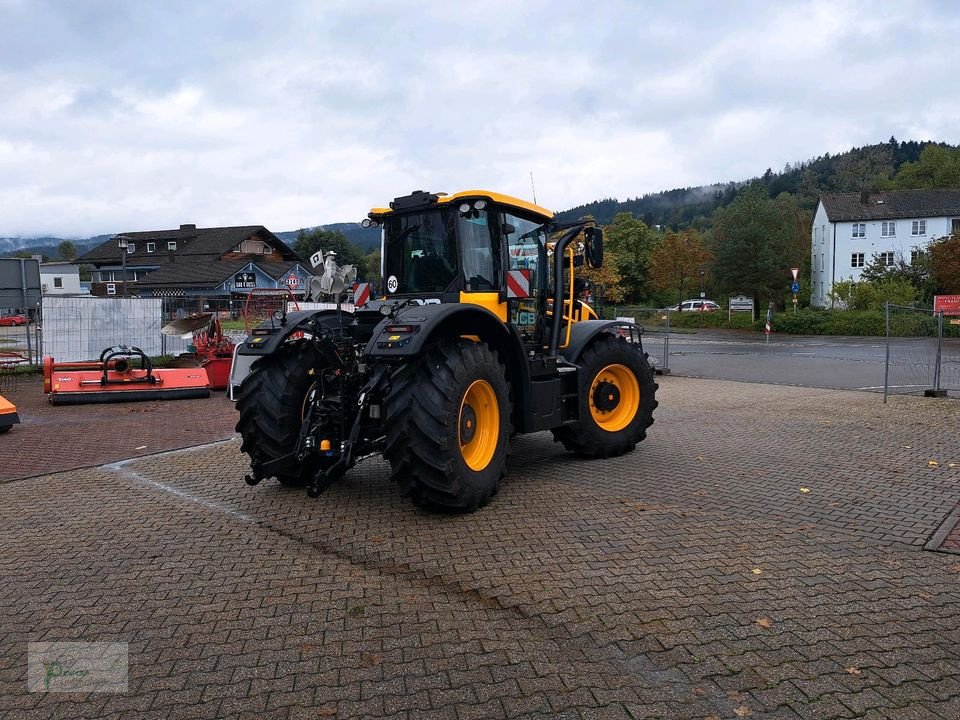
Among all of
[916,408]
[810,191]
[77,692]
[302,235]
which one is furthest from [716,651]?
[810,191]

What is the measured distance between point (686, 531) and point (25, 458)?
7.10m

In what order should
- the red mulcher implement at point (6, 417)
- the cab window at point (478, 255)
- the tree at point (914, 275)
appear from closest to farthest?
the cab window at point (478, 255) → the red mulcher implement at point (6, 417) → the tree at point (914, 275)

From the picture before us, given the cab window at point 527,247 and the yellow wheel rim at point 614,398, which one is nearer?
the cab window at point 527,247

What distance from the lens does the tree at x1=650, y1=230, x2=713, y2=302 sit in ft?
156

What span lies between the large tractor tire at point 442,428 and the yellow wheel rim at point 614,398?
2.12 m

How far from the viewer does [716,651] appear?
3299 mm

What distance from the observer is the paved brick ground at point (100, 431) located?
25.4 feet

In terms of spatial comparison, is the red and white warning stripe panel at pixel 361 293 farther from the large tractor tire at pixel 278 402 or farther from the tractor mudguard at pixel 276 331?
the large tractor tire at pixel 278 402

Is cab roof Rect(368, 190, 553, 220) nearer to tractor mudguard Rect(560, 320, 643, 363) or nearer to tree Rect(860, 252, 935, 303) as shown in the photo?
tractor mudguard Rect(560, 320, 643, 363)

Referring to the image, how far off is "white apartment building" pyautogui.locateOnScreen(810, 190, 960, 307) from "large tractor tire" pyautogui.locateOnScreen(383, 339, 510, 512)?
53908 millimetres

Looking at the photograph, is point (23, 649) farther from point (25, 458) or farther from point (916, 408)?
point (916, 408)

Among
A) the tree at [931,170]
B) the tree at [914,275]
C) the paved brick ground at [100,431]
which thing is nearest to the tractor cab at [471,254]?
the paved brick ground at [100,431]

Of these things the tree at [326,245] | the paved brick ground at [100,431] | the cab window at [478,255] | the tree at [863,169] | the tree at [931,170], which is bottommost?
the paved brick ground at [100,431]

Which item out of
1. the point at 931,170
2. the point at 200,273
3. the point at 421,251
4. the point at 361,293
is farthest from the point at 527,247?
the point at 931,170
